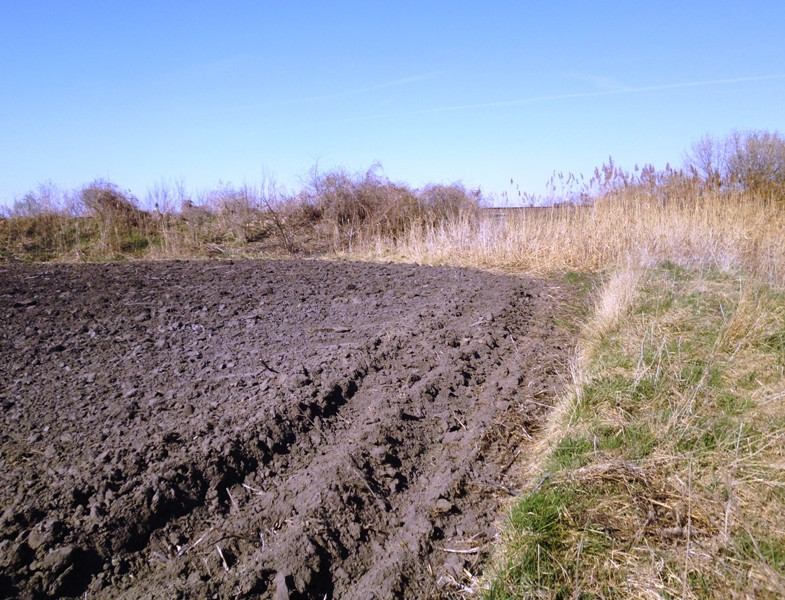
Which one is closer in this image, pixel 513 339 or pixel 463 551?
pixel 463 551

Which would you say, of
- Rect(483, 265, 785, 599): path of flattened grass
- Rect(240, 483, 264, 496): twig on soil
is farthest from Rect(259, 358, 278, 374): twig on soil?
Rect(483, 265, 785, 599): path of flattened grass

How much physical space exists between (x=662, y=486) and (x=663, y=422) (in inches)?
24.6

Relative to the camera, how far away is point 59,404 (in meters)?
3.46

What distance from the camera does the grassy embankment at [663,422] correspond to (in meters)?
2.26

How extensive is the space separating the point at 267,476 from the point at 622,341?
3.01 meters

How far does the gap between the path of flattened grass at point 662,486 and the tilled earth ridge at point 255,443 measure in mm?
316

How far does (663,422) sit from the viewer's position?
3262 millimetres

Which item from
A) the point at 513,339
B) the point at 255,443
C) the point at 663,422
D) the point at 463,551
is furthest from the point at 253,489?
the point at 513,339

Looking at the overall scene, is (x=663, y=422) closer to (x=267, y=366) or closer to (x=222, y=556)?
(x=222, y=556)

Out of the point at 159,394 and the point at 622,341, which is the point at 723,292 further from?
the point at 159,394

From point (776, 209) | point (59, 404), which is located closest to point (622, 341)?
point (59, 404)

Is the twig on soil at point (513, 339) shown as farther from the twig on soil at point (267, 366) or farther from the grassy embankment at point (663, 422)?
the twig on soil at point (267, 366)

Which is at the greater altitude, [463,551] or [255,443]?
[255,443]

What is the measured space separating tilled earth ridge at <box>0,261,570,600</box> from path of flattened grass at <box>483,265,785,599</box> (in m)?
0.32
